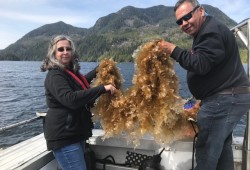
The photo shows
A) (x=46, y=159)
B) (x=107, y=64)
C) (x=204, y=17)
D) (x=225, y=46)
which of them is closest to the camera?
(x=225, y=46)

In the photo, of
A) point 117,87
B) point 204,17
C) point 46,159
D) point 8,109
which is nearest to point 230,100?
point 204,17

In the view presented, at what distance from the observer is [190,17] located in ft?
11.2

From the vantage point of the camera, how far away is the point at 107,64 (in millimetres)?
4324

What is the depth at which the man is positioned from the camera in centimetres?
323

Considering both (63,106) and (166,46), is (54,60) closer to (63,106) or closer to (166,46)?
(63,106)

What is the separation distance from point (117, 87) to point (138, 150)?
1.23m

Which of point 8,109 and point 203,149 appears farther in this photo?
point 8,109

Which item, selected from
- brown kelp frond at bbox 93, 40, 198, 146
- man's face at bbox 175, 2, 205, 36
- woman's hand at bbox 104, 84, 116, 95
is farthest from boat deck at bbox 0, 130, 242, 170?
man's face at bbox 175, 2, 205, 36

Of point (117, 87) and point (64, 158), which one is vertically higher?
point (117, 87)

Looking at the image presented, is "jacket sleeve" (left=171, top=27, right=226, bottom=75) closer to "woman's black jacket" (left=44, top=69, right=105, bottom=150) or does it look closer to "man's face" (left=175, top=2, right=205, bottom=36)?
"man's face" (left=175, top=2, right=205, bottom=36)

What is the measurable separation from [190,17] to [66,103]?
5.63ft

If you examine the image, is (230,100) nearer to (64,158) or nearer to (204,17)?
(204,17)

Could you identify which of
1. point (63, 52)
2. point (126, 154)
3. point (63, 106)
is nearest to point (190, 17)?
point (63, 52)

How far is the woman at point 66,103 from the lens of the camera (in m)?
3.73
